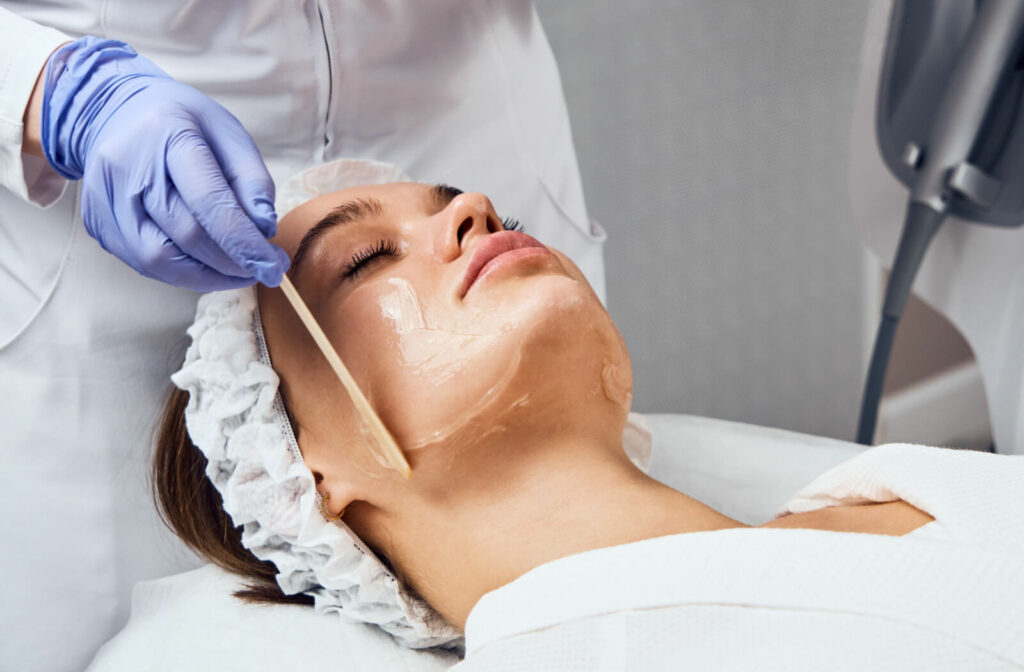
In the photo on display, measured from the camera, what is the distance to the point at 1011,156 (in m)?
1.27

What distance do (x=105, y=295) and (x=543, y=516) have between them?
2.11 ft

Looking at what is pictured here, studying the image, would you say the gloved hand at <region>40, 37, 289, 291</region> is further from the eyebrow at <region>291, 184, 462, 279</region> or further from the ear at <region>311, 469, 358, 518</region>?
the ear at <region>311, 469, 358, 518</region>

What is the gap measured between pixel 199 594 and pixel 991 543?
875 mm

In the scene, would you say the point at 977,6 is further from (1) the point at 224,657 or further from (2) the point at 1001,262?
(1) the point at 224,657

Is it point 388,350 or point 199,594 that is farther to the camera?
point 199,594

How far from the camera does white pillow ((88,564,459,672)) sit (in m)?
0.94

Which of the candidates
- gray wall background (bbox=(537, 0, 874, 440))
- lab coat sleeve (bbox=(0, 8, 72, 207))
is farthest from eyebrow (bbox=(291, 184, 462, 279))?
gray wall background (bbox=(537, 0, 874, 440))

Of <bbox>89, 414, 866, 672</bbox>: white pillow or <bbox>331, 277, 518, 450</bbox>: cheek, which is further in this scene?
<bbox>89, 414, 866, 672</bbox>: white pillow

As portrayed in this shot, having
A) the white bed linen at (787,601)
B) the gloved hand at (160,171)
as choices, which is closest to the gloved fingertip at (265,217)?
the gloved hand at (160,171)

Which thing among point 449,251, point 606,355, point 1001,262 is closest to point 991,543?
point 606,355

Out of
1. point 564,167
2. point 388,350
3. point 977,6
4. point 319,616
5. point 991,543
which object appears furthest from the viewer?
point 564,167

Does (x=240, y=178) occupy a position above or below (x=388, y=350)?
above

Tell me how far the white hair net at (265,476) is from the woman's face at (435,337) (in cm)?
3

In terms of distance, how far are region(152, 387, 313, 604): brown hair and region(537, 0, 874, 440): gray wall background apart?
3.55 feet
